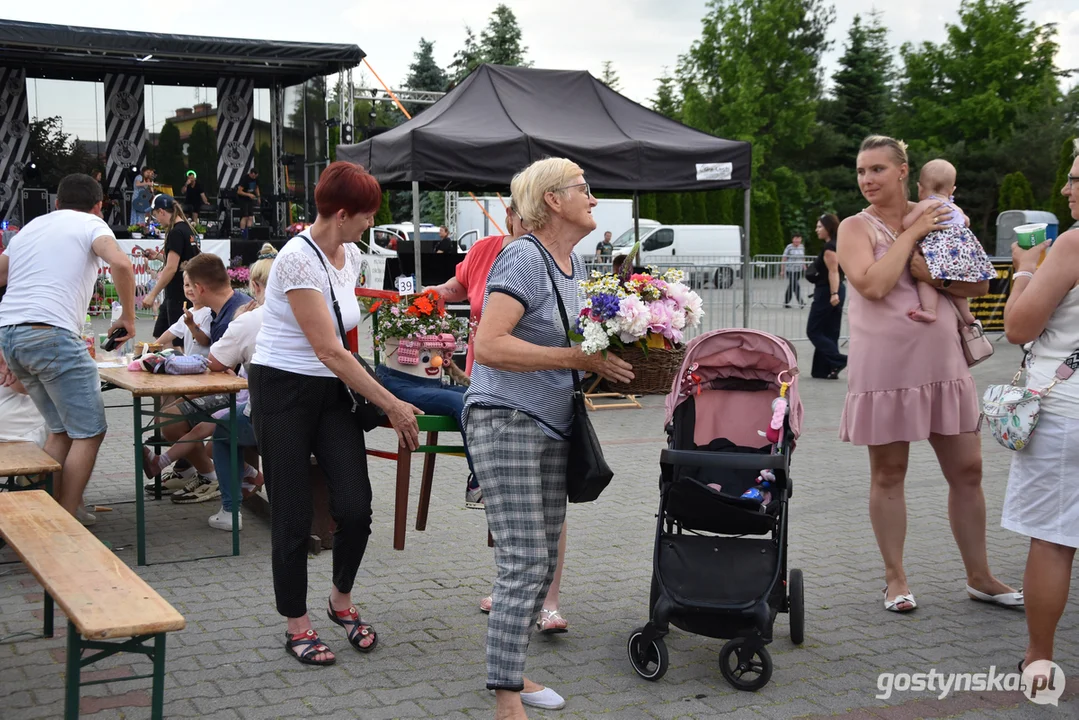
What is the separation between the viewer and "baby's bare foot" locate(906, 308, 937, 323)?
4.61 meters

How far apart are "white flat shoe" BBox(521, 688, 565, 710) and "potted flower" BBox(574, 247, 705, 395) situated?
110cm

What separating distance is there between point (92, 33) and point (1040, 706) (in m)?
22.8

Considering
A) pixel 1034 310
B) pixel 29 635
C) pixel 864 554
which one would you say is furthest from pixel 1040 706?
pixel 29 635

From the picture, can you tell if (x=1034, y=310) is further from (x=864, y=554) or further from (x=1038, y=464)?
(x=864, y=554)

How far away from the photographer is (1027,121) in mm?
48125

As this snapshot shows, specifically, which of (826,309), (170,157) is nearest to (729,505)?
(826,309)

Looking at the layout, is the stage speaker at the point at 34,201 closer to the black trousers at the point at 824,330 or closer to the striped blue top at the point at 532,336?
the black trousers at the point at 824,330

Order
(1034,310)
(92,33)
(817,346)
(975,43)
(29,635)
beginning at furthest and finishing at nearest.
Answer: (975,43)
(92,33)
(817,346)
(29,635)
(1034,310)

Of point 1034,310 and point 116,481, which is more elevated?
A: point 1034,310

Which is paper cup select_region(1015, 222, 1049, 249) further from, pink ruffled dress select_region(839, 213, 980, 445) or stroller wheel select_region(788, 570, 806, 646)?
stroller wheel select_region(788, 570, 806, 646)

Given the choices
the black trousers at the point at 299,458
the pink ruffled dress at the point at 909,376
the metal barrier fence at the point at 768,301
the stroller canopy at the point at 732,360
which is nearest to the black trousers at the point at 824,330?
the metal barrier fence at the point at 768,301

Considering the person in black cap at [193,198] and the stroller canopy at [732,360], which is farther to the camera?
the person in black cap at [193,198]

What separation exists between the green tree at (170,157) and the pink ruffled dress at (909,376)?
25.7 metres

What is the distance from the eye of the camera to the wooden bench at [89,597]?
117 inches
